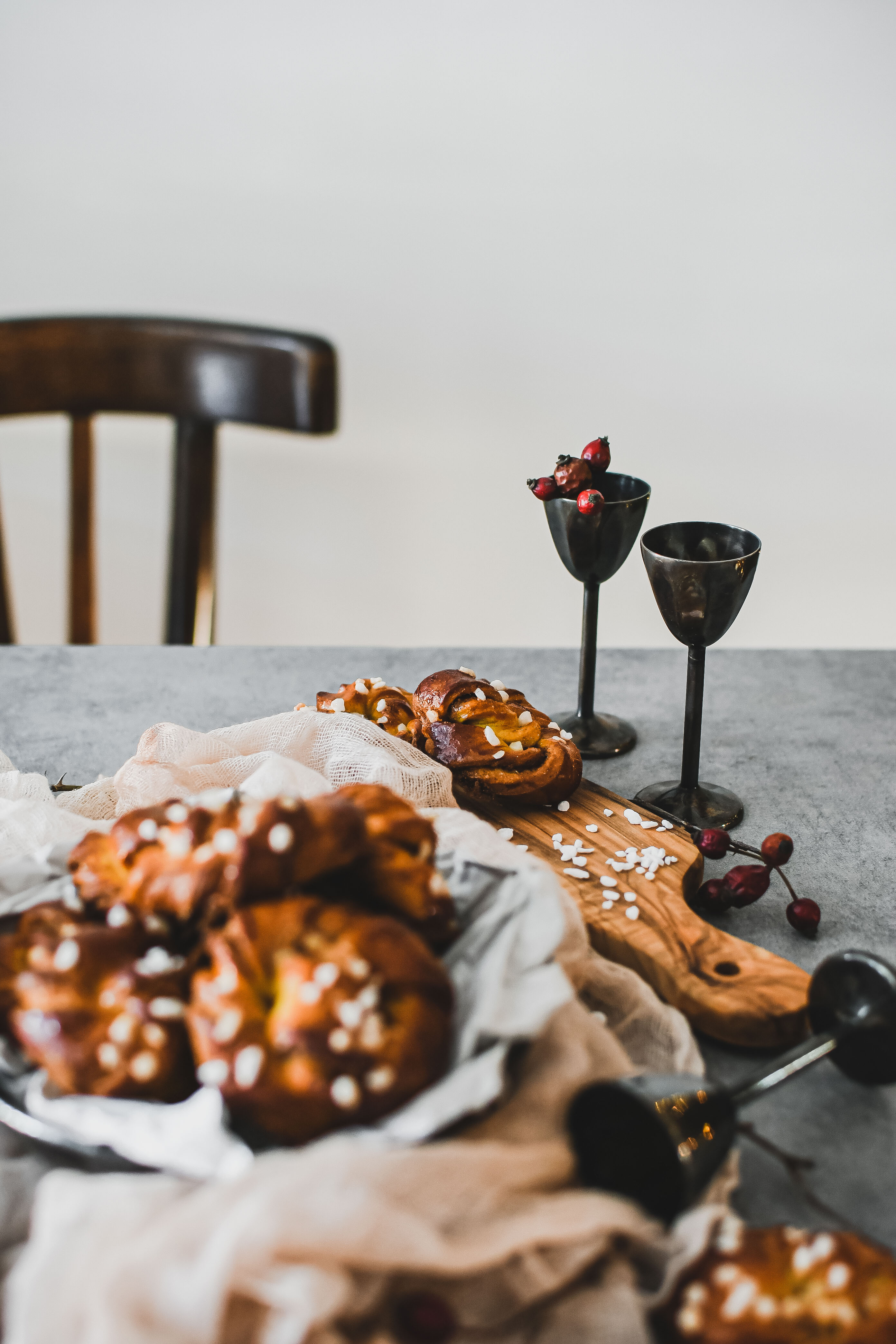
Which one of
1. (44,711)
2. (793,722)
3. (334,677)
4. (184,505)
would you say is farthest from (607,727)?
(184,505)

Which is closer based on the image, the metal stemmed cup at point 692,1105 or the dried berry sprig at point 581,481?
the metal stemmed cup at point 692,1105

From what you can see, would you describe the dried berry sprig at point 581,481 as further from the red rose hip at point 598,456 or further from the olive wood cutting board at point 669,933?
the olive wood cutting board at point 669,933

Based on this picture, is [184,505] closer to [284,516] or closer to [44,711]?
[44,711]

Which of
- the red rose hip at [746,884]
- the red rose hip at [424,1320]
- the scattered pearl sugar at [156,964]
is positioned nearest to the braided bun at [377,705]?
the red rose hip at [746,884]

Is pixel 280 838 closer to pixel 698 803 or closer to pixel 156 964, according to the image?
pixel 156 964

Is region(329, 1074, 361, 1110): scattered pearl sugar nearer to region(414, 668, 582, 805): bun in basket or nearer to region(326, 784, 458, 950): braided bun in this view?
region(326, 784, 458, 950): braided bun

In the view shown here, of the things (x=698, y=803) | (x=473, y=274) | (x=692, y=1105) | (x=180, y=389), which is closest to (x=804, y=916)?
Result: (x=698, y=803)
